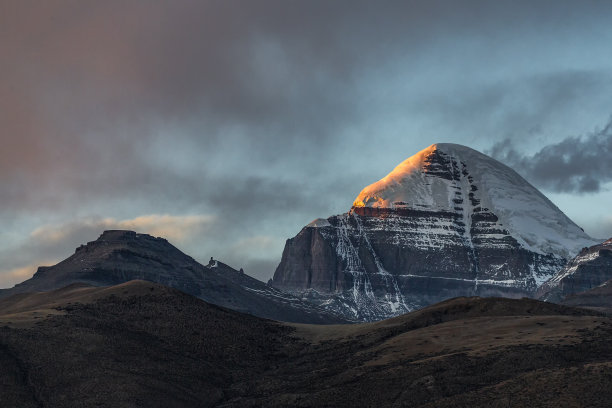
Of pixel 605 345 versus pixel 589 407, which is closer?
pixel 589 407

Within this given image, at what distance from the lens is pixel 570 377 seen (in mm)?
150250

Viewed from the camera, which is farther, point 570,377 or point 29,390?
point 29,390

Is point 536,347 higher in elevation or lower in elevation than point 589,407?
higher

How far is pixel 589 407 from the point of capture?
137 meters

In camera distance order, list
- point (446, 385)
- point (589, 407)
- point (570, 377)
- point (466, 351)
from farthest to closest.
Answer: point (466, 351)
point (446, 385)
point (570, 377)
point (589, 407)

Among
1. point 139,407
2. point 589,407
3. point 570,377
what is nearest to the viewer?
point 589,407

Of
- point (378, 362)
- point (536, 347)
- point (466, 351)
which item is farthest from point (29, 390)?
point (536, 347)

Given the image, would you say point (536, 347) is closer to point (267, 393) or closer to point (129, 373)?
point (267, 393)

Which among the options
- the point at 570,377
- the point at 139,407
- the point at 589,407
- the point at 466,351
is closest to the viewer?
the point at 589,407

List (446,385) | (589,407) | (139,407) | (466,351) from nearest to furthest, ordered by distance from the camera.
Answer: (589,407) → (446,385) → (139,407) → (466,351)

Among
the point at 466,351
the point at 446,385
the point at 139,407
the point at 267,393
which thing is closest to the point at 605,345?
the point at 466,351

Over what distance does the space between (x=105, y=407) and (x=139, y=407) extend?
682cm

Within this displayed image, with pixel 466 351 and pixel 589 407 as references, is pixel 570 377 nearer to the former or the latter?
pixel 589 407

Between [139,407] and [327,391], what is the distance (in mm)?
36759
